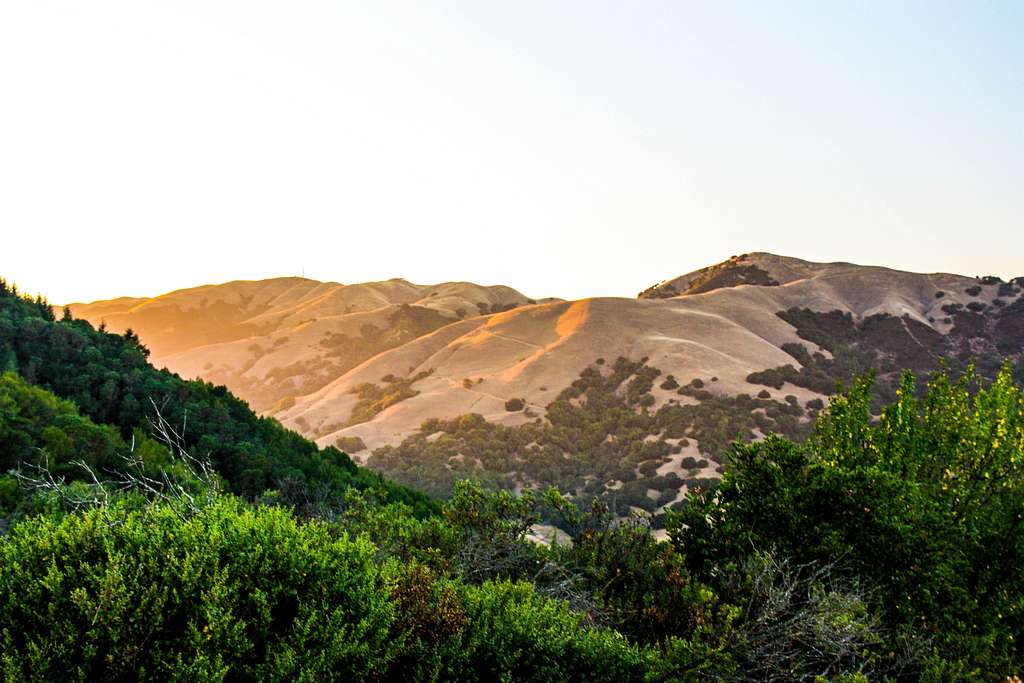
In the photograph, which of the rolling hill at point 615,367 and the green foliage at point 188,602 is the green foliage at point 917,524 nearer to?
the green foliage at point 188,602

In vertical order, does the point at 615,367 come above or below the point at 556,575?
above

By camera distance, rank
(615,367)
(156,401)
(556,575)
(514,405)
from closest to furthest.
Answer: (556,575)
(156,401)
(514,405)
(615,367)

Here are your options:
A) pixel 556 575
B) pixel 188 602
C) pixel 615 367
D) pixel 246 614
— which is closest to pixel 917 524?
pixel 556 575

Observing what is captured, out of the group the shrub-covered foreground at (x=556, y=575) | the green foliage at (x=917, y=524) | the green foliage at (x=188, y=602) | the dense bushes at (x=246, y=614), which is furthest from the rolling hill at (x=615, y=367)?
the green foliage at (x=188, y=602)

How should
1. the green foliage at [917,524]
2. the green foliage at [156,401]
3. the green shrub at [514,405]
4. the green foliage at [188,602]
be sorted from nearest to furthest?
the green foliage at [188,602] → the green foliage at [917,524] → the green foliage at [156,401] → the green shrub at [514,405]

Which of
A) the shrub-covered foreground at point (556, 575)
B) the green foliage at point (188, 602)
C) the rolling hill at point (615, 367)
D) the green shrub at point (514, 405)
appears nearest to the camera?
the green foliage at point (188, 602)

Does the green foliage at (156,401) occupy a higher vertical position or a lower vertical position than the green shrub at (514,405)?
higher

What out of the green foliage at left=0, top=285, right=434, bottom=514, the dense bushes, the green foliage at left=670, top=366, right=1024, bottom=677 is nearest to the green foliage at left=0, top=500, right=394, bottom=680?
the dense bushes

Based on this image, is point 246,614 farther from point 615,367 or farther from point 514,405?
point 615,367

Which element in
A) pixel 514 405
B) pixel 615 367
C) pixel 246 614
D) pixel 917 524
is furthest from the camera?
pixel 615 367

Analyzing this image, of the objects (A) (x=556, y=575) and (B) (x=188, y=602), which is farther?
(A) (x=556, y=575)

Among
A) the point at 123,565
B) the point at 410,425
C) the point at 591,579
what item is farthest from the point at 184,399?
the point at 410,425

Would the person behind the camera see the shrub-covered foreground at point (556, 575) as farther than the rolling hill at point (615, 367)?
No

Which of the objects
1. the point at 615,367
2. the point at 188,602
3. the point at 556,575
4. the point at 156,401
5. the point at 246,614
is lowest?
the point at 556,575
